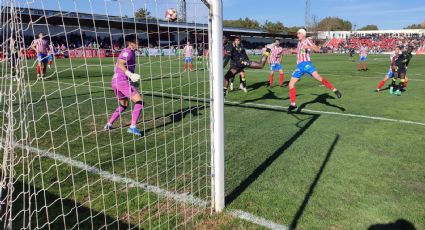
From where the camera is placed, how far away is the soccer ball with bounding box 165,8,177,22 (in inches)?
151

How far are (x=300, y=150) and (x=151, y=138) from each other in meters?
2.75

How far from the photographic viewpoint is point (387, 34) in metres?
90.1

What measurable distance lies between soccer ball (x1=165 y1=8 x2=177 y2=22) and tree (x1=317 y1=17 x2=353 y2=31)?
407 ft

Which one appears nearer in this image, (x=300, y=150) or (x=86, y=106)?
(x=300, y=150)

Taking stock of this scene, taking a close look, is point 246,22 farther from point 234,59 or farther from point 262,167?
point 262,167

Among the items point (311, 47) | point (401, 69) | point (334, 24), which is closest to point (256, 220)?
point (311, 47)

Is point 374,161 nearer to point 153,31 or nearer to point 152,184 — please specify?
point 152,184

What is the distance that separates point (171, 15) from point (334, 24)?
132 meters

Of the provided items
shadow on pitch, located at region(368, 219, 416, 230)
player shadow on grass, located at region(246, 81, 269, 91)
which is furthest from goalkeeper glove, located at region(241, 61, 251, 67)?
shadow on pitch, located at region(368, 219, 416, 230)

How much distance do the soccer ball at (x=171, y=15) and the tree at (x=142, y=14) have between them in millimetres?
184

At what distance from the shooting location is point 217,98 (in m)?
3.95

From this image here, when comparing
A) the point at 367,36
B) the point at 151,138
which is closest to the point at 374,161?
the point at 151,138

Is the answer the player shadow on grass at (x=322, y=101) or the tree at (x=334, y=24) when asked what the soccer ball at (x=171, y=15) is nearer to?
the player shadow on grass at (x=322, y=101)

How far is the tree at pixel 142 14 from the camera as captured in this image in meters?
3.64
